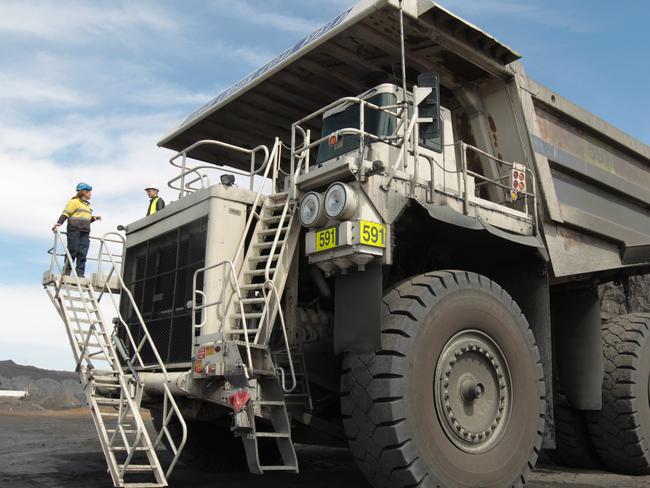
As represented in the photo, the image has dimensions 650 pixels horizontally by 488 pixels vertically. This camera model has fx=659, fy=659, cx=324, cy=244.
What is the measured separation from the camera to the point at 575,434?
7031 mm

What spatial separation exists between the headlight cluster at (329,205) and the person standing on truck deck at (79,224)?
2850 mm

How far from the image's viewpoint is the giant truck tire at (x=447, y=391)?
442cm

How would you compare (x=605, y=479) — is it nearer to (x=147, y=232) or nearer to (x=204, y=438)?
(x=204, y=438)

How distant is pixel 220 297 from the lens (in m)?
5.15

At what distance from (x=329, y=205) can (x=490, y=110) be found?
270 cm

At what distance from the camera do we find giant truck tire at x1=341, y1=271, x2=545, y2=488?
4418 millimetres

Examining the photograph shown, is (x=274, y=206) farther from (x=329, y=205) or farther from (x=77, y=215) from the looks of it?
(x=77, y=215)

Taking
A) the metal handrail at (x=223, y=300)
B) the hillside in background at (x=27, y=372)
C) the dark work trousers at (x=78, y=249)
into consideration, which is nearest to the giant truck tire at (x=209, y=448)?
the dark work trousers at (x=78, y=249)

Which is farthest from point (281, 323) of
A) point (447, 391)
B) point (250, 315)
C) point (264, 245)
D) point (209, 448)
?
point (209, 448)

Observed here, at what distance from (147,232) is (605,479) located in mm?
5094

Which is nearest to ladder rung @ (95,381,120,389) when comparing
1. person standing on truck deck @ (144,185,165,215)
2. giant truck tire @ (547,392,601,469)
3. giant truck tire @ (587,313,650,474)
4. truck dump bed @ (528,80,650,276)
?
person standing on truck deck @ (144,185,165,215)

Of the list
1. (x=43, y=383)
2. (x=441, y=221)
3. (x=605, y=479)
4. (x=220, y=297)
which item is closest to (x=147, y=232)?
(x=220, y=297)

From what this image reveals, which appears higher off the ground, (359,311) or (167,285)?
(167,285)

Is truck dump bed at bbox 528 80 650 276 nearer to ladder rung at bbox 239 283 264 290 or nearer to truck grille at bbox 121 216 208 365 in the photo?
ladder rung at bbox 239 283 264 290
